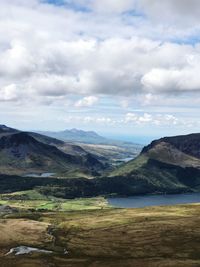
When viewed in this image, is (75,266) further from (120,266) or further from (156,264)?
(156,264)

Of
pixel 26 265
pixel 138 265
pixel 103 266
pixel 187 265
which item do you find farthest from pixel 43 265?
pixel 187 265

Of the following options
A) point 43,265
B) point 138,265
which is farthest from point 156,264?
point 43,265

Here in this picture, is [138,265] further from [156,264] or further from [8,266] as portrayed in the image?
[8,266]

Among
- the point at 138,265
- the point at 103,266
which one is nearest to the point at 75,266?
the point at 103,266

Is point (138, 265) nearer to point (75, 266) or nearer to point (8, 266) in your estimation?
point (75, 266)

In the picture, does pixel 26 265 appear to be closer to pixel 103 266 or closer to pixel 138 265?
pixel 103 266

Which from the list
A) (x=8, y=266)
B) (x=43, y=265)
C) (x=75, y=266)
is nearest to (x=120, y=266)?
(x=75, y=266)
